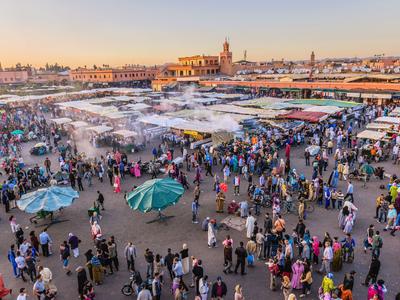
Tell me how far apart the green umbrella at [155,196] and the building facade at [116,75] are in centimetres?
6112

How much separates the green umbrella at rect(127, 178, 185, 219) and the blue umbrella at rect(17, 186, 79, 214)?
2.43m

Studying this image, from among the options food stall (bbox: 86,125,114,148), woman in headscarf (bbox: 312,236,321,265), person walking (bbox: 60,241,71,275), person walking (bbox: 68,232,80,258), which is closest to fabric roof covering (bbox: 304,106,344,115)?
food stall (bbox: 86,125,114,148)

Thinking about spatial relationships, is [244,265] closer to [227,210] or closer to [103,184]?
[227,210]

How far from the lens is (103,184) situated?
15.9 meters

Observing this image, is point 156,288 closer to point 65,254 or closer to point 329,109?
point 65,254

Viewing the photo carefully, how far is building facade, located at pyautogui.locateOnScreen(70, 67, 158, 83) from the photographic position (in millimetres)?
68312

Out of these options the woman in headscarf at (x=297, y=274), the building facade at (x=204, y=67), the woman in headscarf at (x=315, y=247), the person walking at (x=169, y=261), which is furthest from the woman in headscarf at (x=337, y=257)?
the building facade at (x=204, y=67)

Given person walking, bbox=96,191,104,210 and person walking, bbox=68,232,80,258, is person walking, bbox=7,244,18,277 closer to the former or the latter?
person walking, bbox=68,232,80,258

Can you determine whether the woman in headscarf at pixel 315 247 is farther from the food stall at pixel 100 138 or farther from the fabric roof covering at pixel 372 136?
the food stall at pixel 100 138

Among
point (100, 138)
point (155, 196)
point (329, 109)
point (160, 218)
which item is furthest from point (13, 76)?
point (155, 196)

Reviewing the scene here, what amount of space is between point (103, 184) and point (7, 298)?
7890mm

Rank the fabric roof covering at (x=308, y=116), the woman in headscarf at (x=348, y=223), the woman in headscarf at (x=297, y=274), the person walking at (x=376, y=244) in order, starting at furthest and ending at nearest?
the fabric roof covering at (x=308, y=116)
the woman in headscarf at (x=348, y=223)
the person walking at (x=376, y=244)
the woman in headscarf at (x=297, y=274)

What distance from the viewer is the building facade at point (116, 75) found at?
68.3 meters

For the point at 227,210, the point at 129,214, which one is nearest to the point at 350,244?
the point at 227,210
